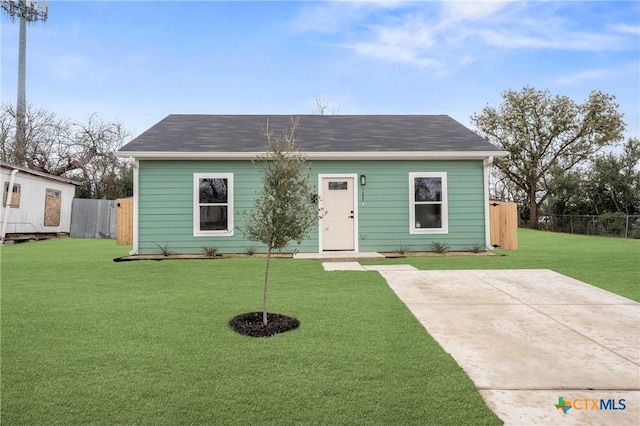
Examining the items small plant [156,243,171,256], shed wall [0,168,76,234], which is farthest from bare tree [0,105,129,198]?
small plant [156,243,171,256]

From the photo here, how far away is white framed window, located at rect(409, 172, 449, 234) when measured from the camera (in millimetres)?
10203

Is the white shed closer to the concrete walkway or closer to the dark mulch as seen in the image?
the dark mulch

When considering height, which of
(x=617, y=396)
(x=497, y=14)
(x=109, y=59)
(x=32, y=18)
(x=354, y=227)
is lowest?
(x=617, y=396)

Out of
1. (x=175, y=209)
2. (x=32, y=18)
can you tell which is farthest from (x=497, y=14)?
(x=32, y=18)

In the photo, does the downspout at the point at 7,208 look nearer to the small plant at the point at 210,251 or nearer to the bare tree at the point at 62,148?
the small plant at the point at 210,251

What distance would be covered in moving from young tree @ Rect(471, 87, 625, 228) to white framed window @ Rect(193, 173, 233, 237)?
2146 centimetres

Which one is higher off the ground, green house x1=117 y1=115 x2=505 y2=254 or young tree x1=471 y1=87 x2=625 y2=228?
young tree x1=471 y1=87 x2=625 y2=228

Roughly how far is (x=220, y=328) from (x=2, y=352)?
180 centimetres

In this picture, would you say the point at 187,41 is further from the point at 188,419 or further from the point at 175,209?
the point at 188,419

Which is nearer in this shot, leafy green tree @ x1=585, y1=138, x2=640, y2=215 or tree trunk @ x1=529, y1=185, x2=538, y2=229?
leafy green tree @ x1=585, y1=138, x2=640, y2=215

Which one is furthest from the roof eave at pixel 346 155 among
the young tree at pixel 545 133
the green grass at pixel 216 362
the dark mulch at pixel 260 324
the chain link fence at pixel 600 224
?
the young tree at pixel 545 133

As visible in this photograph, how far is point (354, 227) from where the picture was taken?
1025cm

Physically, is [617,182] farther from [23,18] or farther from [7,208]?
[23,18]

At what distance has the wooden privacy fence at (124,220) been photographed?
11.3 m
